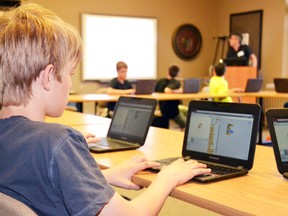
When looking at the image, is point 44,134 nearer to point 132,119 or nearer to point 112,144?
point 112,144

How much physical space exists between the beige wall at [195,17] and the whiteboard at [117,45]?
15 centimetres

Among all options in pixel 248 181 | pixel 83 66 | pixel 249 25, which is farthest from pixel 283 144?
pixel 249 25

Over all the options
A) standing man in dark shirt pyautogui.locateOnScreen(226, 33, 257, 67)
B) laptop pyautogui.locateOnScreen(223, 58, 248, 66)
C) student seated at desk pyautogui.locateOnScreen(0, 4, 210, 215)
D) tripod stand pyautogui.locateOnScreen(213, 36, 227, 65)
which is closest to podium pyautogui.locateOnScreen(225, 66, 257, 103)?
laptop pyautogui.locateOnScreen(223, 58, 248, 66)

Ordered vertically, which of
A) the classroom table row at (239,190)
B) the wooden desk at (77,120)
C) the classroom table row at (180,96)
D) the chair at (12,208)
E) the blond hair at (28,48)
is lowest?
the classroom table row at (180,96)

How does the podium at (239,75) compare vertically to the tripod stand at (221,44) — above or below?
below

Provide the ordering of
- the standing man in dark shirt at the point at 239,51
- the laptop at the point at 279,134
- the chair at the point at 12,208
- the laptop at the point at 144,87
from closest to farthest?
the chair at the point at 12,208, the laptop at the point at 279,134, the laptop at the point at 144,87, the standing man in dark shirt at the point at 239,51

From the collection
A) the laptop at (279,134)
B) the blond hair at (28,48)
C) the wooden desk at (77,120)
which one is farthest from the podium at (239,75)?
the blond hair at (28,48)

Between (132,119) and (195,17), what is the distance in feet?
24.2

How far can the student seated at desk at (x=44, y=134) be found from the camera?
88cm

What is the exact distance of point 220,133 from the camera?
1.45 metres

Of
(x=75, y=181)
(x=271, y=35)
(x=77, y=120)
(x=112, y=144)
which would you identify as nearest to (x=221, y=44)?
(x=271, y=35)

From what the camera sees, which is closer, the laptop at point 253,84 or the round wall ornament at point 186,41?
the laptop at point 253,84

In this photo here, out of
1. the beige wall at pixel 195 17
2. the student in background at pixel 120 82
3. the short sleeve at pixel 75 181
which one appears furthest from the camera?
the beige wall at pixel 195 17

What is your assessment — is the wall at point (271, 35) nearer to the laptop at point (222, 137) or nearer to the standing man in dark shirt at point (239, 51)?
the standing man in dark shirt at point (239, 51)
